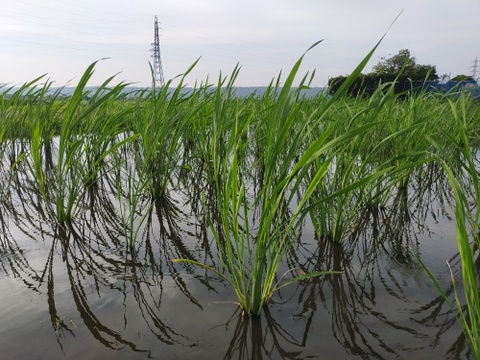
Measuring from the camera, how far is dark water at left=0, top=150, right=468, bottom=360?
945 millimetres

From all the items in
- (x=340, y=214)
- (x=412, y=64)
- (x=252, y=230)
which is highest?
(x=412, y=64)

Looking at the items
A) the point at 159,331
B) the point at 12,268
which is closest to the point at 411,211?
the point at 159,331

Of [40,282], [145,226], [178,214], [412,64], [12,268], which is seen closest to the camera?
[40,282]

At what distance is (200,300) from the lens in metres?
1.16

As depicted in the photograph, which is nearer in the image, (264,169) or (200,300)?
(200,300)

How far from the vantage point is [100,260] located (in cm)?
144

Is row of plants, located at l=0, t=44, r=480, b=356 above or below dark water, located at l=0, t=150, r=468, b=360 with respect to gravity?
above

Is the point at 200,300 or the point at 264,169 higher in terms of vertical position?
the point at 264,169

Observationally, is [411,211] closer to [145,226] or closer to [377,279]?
[377,279]

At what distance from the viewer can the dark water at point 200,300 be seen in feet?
3.10

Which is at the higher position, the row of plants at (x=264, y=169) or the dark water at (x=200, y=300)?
the row of plants at (x=264, y=169)

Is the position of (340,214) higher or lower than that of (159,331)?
higher

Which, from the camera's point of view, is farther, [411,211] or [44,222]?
[411,211]

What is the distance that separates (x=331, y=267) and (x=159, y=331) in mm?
722
